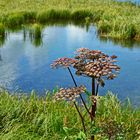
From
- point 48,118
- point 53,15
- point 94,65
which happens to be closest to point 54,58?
point 48,118

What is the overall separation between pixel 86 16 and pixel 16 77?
1206cm

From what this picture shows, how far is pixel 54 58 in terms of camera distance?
15.3 meters

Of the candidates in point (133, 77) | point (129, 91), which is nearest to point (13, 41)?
point (133, 77)

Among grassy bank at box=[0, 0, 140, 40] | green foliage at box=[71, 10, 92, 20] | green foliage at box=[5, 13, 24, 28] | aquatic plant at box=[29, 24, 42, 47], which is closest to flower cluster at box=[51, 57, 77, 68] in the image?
aquatic plant at box=[29, 24, 42, 47]

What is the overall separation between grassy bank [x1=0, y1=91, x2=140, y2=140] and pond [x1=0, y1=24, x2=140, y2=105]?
2.95 metres

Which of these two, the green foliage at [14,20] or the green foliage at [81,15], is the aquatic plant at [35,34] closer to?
the green foliage at [14,20]

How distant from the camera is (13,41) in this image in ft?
60.8

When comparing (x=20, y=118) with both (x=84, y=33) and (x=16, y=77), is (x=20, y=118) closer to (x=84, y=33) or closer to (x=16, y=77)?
(x=16, y=77)

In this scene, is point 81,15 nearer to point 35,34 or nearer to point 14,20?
point 14,20

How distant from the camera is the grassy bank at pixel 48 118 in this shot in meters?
6.59

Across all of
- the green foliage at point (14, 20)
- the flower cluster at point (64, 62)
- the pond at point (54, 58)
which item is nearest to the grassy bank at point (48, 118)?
the flower cluster at point (64, 62)

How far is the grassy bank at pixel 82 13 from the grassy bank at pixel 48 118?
37.1 feet

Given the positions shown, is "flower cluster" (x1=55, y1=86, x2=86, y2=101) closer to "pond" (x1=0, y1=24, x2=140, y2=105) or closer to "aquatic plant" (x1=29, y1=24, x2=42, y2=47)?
"pond" (x1=0, y1=24, x2=140, y2=105)

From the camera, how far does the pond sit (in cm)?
1215
